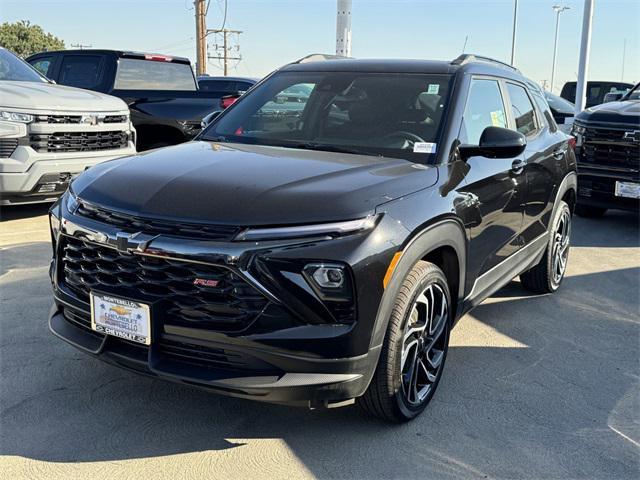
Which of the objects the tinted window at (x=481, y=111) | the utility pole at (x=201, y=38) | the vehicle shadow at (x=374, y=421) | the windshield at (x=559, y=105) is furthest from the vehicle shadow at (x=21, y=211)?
the utility pole at (x=201, y=38)

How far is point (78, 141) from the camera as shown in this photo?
7016 mm

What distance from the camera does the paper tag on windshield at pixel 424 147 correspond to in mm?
3422

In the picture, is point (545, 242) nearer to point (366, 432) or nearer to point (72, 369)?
point (366, 432)

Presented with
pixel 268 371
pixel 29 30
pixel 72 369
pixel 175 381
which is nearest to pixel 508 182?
pixel 268 371

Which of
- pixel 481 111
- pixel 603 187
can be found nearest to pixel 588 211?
pixel 603 187

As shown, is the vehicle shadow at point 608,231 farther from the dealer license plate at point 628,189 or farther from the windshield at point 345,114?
the windshield at point 345,114

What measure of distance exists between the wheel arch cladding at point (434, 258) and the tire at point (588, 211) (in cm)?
582

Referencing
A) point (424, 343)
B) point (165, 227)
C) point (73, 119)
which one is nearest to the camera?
point (165, 227)

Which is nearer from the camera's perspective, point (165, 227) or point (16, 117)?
point (165, 227)

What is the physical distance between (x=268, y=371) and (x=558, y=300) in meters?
3.46

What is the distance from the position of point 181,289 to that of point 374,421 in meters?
1.20

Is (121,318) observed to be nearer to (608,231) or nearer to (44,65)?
(608,231)

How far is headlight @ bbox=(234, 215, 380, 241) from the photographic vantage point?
251cm

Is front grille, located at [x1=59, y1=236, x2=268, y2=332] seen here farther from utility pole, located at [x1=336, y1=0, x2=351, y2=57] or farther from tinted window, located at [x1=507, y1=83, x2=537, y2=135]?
utility pole, located at [x1=336, y1=0, x2=351, y2=57]
